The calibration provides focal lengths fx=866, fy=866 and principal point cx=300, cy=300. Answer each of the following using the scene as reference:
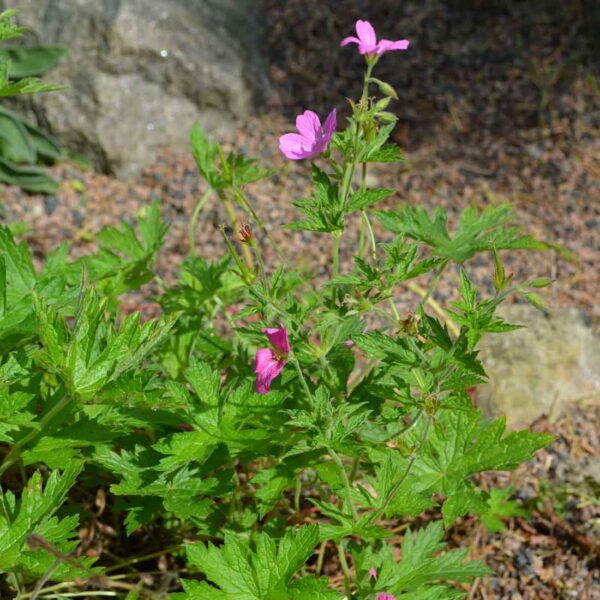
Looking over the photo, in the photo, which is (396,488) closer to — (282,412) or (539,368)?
(282,412)

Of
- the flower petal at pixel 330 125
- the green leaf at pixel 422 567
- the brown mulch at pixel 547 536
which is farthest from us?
the brown mulch at pixel 547 536

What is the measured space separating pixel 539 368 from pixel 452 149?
4.01 feet

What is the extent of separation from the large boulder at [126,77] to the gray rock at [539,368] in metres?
1.50

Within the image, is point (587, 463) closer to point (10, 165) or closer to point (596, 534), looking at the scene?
point (596, 534)

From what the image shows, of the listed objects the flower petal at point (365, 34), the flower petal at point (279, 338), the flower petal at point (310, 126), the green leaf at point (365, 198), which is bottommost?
the flower petal at point (279, 338)

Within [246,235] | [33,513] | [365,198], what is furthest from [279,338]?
[33,513]

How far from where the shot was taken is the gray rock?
2391 millimetres

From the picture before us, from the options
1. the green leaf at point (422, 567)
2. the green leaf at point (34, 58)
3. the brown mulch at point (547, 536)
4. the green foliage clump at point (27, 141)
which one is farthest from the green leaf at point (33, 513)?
the green leaf at point (34, 58)

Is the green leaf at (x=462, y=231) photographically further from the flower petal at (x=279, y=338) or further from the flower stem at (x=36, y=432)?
the flower stem at (x=36, y=432)

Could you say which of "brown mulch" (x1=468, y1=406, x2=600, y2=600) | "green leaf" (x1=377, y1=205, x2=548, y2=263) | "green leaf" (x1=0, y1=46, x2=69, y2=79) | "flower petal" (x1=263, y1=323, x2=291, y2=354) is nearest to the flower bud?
"flower petal" (x1=263, y1=323, x2=291, y2=354)

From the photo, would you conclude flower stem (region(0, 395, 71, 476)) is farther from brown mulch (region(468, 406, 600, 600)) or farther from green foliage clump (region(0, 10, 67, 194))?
green foliage clump (region(0, 10, 67, 194))

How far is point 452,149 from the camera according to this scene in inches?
133

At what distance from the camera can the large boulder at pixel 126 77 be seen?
3201 mm

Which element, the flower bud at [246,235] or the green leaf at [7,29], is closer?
the flower bud at [246,235]
